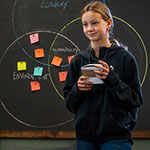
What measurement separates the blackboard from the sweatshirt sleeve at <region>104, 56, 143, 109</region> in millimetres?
1105

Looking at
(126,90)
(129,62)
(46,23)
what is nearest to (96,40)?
(129,62)

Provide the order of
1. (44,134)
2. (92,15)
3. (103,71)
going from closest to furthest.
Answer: (103,71)
(92,15)
(44,134)

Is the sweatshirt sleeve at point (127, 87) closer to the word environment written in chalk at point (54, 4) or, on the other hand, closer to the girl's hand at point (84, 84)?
the girl's hand at point (84, 84)

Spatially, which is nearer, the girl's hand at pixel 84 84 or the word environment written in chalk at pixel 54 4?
the girl's hand at pixel 84 84

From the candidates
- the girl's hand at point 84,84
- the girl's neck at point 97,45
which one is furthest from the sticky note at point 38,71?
the girl's hand at point 84,84

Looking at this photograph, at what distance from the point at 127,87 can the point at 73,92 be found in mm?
300

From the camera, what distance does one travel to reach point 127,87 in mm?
1321

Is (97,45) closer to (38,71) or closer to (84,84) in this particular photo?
(84,84)

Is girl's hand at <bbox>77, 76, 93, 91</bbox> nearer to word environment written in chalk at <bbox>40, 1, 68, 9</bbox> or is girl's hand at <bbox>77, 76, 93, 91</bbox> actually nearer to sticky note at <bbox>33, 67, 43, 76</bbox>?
sticky note at <bbox>33, 67, 43, 76</bbox>

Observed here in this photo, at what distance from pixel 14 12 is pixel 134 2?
48.1 inches

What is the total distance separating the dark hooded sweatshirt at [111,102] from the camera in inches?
51.5

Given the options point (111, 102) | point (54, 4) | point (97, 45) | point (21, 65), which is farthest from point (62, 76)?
point (111, 102)

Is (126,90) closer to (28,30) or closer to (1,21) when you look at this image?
(28,30)

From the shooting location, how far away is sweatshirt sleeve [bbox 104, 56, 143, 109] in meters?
1.26
